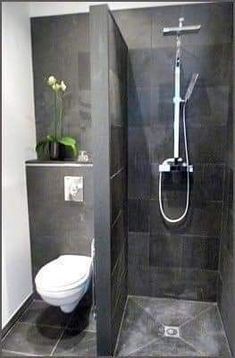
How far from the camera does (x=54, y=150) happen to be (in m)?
2.26

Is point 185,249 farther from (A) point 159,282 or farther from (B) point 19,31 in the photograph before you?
(B) point 19,31

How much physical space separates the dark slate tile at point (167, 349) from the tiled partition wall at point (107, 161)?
0.21 m

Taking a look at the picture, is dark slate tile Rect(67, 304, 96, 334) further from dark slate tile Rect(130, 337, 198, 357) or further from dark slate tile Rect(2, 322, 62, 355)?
dark slate tile Rect(130, 337, 198, 357)

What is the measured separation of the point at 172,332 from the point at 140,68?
1999 millimetres

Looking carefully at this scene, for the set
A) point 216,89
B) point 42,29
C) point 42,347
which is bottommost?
point 42,347

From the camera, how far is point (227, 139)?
2.10 metres

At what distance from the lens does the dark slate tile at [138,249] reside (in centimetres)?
237

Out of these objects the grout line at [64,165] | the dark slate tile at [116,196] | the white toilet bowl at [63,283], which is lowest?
the white toilet bowl at [63,283]

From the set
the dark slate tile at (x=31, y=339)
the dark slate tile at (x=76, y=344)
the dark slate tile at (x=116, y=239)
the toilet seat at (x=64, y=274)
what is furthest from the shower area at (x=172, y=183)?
the dark slate tile at (x=31, y=339)

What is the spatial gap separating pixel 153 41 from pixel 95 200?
1.39 metres

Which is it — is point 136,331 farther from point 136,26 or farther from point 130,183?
point 136,26

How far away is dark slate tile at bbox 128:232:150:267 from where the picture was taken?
2369 mm

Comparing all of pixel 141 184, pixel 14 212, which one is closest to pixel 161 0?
pixel 141 184

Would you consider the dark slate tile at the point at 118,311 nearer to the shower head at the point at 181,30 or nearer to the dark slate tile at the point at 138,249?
the dark slate tile at the point at 138,249
